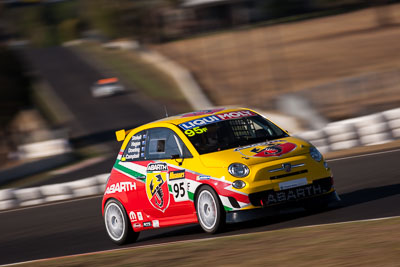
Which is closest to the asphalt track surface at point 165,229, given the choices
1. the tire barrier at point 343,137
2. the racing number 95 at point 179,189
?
the racing number 95 at point 179,189

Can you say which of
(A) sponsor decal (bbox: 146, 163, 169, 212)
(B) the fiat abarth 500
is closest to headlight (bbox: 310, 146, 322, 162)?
(B) the fiat abarth 500

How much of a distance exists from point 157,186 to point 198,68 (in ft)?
141

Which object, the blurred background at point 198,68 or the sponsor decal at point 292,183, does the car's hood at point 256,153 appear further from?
the blurred background at point 198,68

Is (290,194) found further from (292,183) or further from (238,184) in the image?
(238,184)

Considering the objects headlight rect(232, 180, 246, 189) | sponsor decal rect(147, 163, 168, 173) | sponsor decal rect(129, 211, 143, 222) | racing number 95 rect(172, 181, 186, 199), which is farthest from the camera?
sponsor decal rect(129, 211, 143, 222)

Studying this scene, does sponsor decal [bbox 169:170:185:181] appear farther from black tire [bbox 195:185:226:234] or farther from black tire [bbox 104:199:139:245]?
black tire [bbox 104:199:139:245]

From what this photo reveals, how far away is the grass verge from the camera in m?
6.46

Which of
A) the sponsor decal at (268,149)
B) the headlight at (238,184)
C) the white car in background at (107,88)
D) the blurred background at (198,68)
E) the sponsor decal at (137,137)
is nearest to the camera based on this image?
the headlight at (238,184)

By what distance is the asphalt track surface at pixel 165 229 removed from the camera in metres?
9.29

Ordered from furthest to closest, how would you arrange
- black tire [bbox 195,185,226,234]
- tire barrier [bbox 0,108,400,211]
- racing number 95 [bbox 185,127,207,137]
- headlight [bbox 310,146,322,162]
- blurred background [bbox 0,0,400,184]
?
blurred background [bbox 0,0,400,184]
tire barrier [bbox 0,108,400,211]
racing number 95 [bbox 185,127,207,137]
headlight [bbox 310,146,322,162]
black tire [bbox 195,185,226,234]

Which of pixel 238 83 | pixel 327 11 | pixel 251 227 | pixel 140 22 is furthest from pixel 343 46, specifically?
pixel 251 227

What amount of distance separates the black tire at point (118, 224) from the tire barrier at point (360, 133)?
9.07m

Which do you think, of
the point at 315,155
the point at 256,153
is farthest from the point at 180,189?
the point at 315,155

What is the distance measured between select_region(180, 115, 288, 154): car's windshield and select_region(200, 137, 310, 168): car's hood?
0.21 meters
